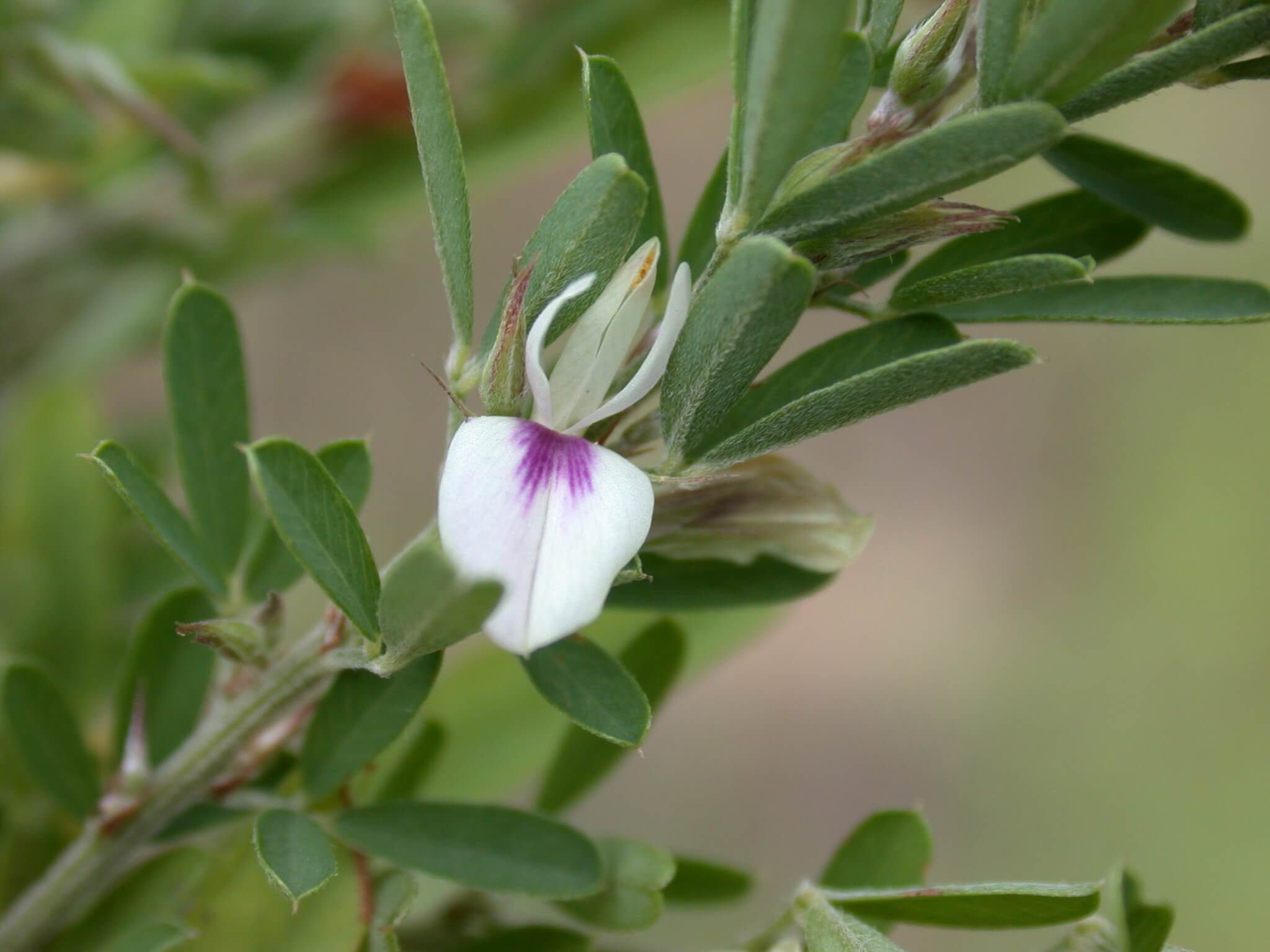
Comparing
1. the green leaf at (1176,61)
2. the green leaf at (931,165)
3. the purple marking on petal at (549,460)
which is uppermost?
the green leaf at (1176,61)

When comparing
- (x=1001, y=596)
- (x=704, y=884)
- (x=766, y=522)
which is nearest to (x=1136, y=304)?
(x=766, y=522)

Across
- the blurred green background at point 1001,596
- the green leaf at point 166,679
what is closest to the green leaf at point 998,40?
the green leaf at point 166,679

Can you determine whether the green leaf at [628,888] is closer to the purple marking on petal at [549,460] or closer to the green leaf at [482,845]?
A: the green leaf at [482,845]

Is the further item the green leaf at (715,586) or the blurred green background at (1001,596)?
the blurred green background at (1001,596)

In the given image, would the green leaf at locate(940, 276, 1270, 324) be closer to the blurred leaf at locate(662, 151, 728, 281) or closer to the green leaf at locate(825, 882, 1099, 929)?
the blurred leaf at locate(662, 151, 728, 281)

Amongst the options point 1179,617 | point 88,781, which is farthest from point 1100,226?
point 1179,617

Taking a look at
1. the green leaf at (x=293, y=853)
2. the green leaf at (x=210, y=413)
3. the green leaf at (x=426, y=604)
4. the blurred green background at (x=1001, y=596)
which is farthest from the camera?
the blurred green background at (x=1001, y=596)

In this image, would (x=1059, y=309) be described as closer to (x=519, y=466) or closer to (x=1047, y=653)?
(x=519, y=466)
